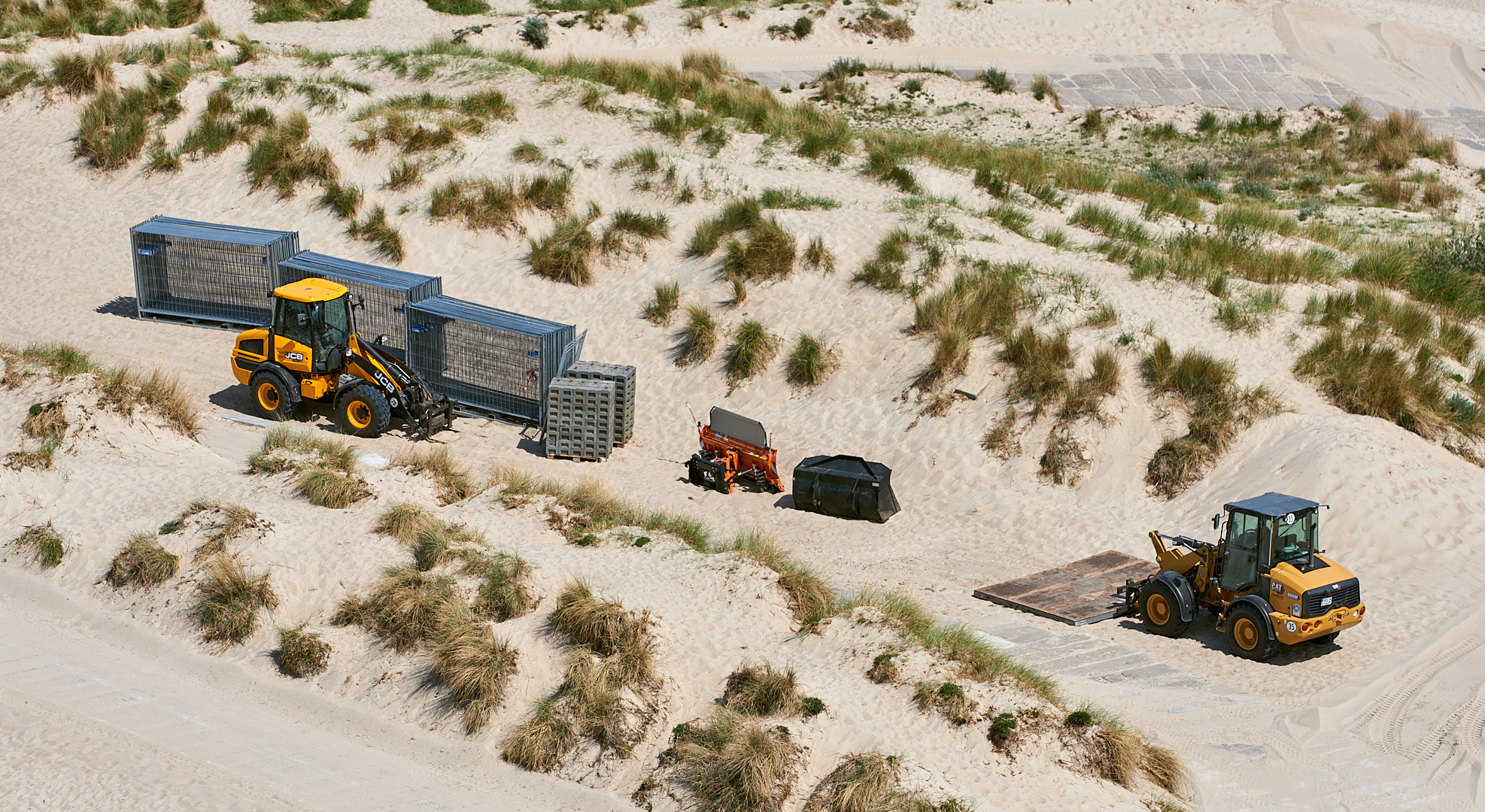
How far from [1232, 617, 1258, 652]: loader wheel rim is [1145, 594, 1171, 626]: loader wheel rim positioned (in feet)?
2.53

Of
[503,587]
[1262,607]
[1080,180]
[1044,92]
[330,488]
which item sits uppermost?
[1044,92]

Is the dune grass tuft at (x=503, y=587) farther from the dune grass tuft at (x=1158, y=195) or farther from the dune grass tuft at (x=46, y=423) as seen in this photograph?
the dune grass tuft at (x=1158, y=195)

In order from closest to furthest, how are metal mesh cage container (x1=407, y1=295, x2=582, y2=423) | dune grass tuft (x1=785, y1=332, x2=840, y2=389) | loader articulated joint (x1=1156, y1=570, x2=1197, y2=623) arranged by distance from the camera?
loader articulated joint (x1=1156, y1=570, x2=1197, y2=623)
metal mesh cage container (x1=407, y1=295, x2=582, y2=423)
dune grass tuft (x1=785, y1=332, x2=840, y2=389)

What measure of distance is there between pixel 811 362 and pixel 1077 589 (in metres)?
7.34

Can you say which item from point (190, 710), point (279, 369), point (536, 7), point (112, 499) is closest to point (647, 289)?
point (279, 369)

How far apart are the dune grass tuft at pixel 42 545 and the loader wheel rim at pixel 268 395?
536 cm

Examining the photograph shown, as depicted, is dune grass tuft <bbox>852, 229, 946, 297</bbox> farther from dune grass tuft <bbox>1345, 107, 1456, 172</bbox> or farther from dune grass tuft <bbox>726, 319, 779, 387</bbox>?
dune grass tuft <bbox>1345, 107, 1456, 172</bbox>

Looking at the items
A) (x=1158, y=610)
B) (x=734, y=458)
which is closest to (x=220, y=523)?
(x=734, y=458)

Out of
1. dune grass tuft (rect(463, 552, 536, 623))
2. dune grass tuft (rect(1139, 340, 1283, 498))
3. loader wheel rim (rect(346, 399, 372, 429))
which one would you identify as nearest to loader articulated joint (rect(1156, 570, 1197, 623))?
dune grass tuft (rect(1139, 340, 1283, 498))

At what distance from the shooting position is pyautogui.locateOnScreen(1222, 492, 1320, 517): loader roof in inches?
529

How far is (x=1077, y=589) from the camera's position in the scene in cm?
1556

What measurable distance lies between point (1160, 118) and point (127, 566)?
103 feet

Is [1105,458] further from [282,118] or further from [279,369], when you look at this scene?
[282,118]

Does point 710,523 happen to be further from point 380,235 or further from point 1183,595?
point 380,235
